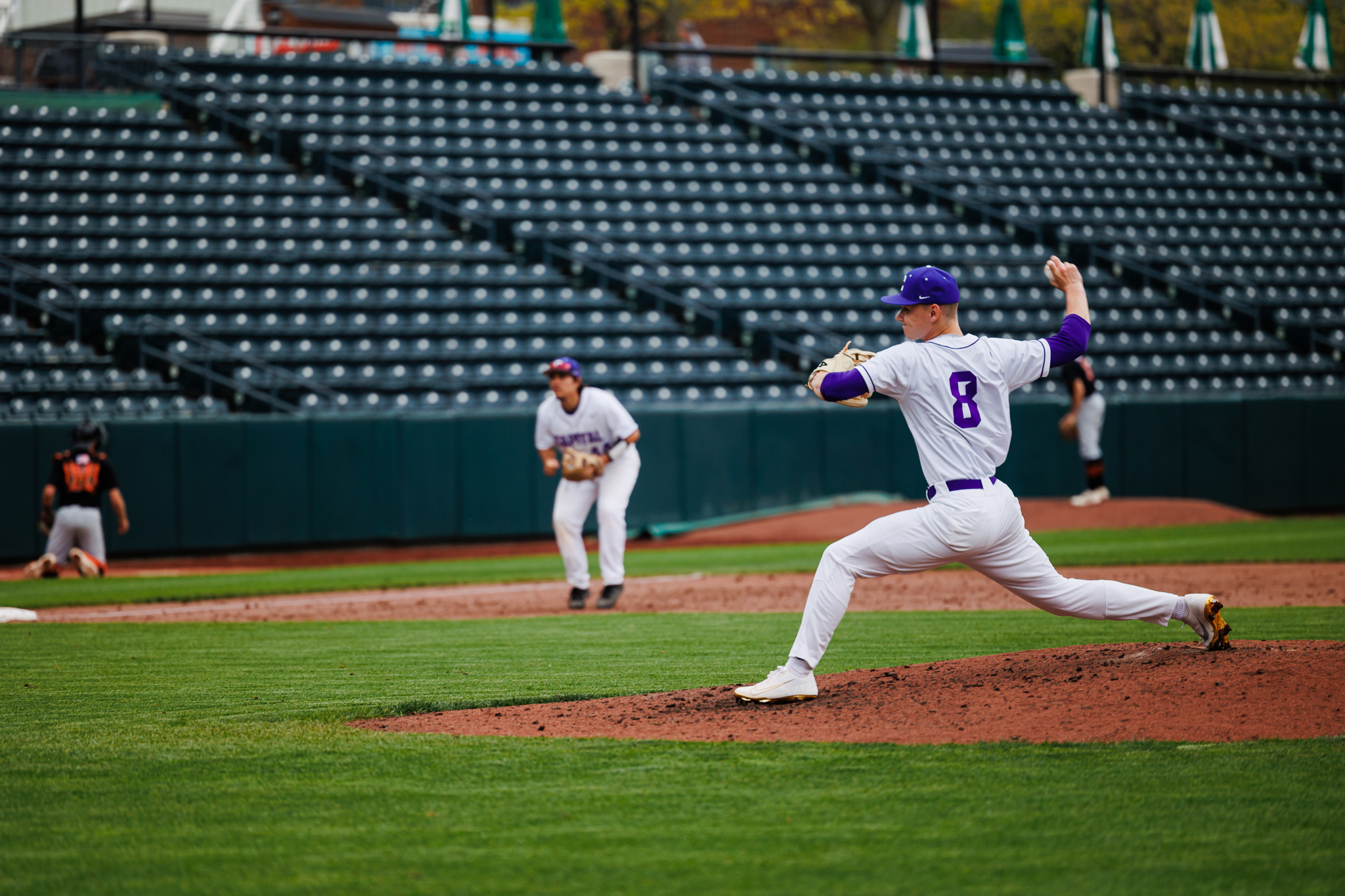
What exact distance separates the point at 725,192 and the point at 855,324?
11.8 feet

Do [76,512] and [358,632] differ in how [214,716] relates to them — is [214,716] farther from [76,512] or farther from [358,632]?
[76,512]

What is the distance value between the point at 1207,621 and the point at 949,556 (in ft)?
4.02

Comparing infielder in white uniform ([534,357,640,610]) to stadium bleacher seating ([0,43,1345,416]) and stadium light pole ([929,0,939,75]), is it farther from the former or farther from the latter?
stadium light pole ([929,0,939,75])

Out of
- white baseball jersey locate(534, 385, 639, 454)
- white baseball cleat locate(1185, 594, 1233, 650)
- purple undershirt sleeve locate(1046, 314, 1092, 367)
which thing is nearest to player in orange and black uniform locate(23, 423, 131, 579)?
white baseball jersey locate(534, 385, 639, 454)

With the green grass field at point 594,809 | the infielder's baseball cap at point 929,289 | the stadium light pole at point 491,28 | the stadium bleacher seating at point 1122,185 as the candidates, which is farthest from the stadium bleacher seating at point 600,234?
the infielder's baseball cap at point 929,289

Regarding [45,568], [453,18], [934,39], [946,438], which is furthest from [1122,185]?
[946,438]

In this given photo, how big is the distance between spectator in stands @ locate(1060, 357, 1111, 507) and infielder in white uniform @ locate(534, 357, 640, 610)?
7.16 metres

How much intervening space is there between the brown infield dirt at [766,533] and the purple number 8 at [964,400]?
32.0ft

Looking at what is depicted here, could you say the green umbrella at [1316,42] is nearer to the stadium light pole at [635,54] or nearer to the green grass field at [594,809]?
the stadium light pole at [635,54]

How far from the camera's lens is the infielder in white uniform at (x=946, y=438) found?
4730 millimetres

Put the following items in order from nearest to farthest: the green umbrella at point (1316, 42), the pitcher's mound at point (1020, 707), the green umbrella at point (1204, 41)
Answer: the pitcher's mound at point (1020, 707) → the green umbrella at point (1204, 41) → the green umbrella at point (1316, 42)

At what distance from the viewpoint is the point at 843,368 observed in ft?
15.7

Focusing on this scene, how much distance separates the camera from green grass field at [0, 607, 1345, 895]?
10.2ft

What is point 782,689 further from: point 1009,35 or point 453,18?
point 1009,35
